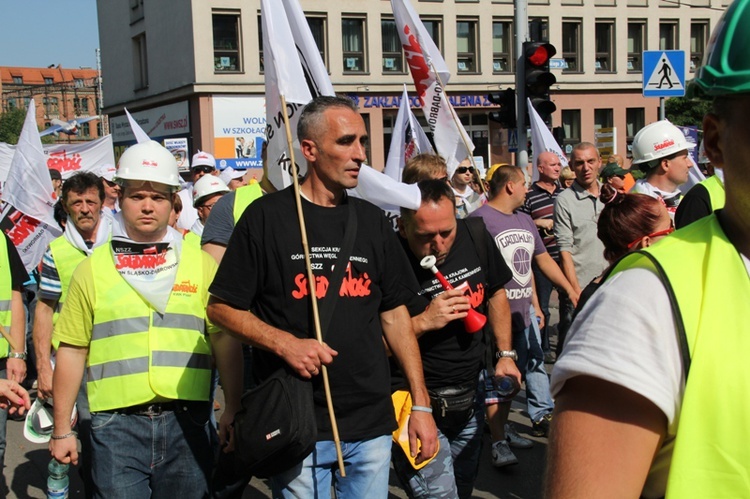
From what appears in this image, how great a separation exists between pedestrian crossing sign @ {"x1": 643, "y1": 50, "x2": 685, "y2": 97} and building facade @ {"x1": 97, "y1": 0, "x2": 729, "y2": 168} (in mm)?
24551

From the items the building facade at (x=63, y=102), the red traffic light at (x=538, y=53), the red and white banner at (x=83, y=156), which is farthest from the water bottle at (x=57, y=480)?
the building facade at (x=63, y=102)

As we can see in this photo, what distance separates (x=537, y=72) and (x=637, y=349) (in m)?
10.1

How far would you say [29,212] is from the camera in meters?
6.68

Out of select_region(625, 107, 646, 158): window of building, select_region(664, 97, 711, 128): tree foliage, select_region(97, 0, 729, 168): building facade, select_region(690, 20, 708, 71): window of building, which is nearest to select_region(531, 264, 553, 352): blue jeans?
select_region(97, 0, 729, 168): building facade

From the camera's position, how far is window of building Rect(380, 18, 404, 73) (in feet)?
121

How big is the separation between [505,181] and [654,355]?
16.0 feet

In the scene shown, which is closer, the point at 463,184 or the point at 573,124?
the point at 463,184

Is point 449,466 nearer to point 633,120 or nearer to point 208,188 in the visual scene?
point 208,188

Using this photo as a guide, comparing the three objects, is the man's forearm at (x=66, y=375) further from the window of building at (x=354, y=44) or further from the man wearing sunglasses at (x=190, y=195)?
the window of building at (x=354, y=44)

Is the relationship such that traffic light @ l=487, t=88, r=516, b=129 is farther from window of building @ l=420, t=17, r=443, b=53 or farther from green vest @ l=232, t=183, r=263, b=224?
window of building @ l=420, t=17, r=443, b=53

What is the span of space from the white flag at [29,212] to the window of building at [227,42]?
93.4ft

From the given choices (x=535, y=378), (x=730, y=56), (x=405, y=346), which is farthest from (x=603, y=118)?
(x=730, y=56)

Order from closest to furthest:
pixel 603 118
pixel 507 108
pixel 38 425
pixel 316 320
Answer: pixel 316 320 < pixel 38 425 < pixel 507 108 < pixel 603 118

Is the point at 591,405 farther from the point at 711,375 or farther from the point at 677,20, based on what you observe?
the point at 677,20
